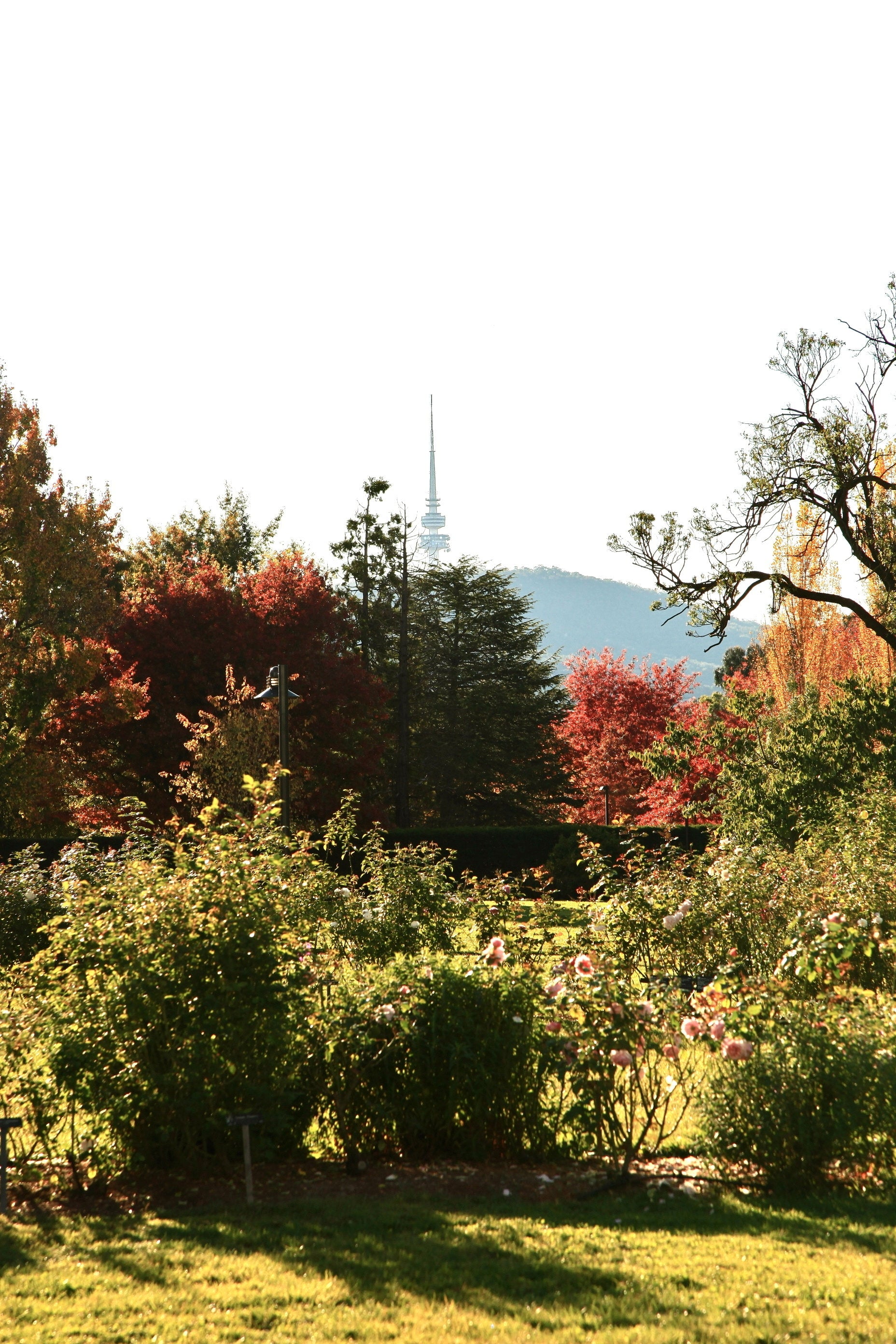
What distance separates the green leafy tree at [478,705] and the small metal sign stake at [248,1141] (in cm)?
2827

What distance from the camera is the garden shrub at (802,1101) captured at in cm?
505

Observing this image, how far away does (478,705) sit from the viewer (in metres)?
34.9

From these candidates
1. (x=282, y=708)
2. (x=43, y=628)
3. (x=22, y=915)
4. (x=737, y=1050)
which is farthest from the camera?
(x=43, y=628)

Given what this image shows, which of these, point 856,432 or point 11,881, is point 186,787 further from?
point 856,432

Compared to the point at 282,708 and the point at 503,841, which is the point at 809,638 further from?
the point at 282,708

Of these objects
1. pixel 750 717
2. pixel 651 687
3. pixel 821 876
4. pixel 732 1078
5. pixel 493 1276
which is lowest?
pixel 493 1276

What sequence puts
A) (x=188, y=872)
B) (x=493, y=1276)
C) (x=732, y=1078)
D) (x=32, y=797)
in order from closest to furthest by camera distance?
(x=493, y=1276), (x=732, y=1078), (x=188, y=872), (x=32, y=797)

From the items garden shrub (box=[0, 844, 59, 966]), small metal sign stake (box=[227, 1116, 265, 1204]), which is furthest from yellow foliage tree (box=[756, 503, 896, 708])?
small metal sign stake (box=[227, 1116, 265, 1204])

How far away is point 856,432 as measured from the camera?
58.0 ft

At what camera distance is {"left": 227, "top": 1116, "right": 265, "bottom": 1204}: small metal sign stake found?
5035mm

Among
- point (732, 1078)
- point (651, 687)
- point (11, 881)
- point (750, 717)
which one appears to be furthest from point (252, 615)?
point (732, 1078)

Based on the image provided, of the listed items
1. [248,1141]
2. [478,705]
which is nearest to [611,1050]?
[248,1141]

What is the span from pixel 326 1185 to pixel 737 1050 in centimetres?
214

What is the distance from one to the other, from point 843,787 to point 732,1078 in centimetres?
1159
